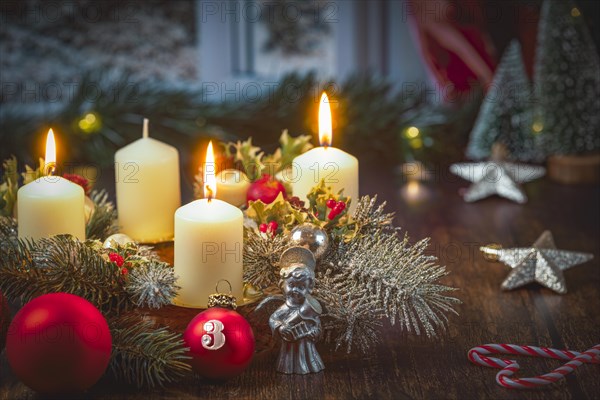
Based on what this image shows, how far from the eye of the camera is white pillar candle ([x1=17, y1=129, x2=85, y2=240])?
1362 millimetres

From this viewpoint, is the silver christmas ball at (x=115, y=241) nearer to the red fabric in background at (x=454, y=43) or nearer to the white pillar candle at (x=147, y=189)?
the white pillar candle at (x=147, y=189)

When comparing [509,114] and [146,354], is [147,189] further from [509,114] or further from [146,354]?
[509,114]

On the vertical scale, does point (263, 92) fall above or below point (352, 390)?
above

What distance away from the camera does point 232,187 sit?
1.58 metres

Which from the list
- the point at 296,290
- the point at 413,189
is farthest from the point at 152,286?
the point at 413,189

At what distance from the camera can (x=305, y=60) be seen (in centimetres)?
312

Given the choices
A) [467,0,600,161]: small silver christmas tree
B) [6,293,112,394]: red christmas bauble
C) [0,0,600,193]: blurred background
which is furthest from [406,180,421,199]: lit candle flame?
[6,293,112,394]: red christmas bauble

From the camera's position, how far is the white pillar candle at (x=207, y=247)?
128cm

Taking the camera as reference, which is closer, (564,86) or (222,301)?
(222,301)

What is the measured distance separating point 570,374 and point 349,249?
0.35 metres

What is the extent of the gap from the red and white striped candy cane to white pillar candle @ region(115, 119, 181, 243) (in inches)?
22.4

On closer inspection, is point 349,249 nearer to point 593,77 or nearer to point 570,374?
point 570,374

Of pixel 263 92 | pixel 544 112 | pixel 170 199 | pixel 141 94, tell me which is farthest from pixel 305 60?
pixel 170 199

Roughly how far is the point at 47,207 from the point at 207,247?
0.26 metres
